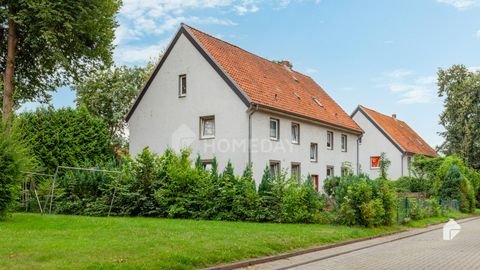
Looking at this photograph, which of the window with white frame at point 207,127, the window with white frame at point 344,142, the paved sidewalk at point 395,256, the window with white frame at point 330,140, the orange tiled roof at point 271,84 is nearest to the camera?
the paved sidewalk at point 395,256

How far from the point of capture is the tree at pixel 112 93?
47688 mm

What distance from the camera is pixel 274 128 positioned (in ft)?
96.9

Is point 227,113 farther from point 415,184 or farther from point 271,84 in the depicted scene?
point 415,184

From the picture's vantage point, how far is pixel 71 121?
107 feet

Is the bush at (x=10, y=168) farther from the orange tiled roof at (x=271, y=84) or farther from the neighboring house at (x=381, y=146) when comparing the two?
the neighboring house at (x=381, y=146)

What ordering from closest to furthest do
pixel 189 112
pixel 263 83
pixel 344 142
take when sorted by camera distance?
pixel 189 112
pixel 263 83
pixel 344 142

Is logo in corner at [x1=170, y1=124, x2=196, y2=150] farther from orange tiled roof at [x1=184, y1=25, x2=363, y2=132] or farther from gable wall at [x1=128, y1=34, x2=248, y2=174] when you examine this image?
orange tiled roof at [x1=184, y1=25, x2=363, y2=132]

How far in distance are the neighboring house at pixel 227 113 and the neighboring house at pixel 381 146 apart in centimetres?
1612

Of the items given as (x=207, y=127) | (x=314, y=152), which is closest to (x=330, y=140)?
(x=314, y=152)

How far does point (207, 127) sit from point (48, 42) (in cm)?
931

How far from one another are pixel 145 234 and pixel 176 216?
847 cm

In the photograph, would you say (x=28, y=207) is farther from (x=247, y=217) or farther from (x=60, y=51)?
(x=247, y=217)

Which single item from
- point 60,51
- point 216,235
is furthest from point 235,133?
point 216,235
